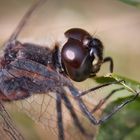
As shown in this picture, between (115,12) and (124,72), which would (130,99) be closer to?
(124,72)

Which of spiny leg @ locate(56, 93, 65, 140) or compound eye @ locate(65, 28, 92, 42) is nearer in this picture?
compound eye @ locate(65, 28, 92, 42)

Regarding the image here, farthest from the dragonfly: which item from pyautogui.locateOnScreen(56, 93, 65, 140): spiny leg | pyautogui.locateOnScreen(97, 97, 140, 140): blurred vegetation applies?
pyautogui.locateOnScreen(97, 97, 140, 140): blurred vegetation

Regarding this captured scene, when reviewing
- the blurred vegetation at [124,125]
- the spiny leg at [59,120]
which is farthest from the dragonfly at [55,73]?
the blurred vegetation at [124,125]

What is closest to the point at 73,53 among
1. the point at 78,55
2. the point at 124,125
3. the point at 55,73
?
the point at 78,55

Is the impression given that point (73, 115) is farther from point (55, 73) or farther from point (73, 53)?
point (73, 53)

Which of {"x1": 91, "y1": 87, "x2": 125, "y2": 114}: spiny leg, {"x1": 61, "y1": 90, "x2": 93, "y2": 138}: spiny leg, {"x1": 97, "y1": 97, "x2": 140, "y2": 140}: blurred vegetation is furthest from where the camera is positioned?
{"x1": 61, "y1": 90, "x2": 93, "y2": 138}: spiny leg

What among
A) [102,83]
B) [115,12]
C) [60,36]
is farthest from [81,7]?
[102,83]

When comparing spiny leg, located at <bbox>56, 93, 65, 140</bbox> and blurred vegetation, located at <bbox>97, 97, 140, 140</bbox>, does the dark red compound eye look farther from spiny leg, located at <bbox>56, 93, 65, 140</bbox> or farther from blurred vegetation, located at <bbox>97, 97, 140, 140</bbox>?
Answer: blurred vegetation, located at <bbox>97, 97, 140, 140</bbox>
